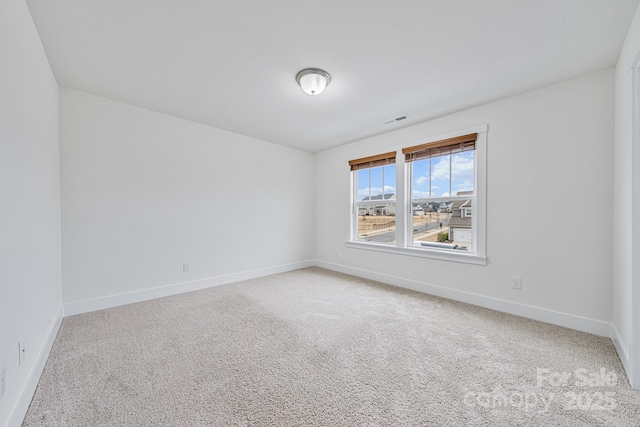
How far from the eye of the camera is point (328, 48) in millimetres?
1982

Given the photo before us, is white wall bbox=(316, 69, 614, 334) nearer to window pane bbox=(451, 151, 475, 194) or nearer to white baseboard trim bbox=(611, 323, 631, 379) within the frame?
white baseboard trim bbox=(611, 323, 631, 379)

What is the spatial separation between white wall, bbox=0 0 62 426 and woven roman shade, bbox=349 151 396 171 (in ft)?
12.2

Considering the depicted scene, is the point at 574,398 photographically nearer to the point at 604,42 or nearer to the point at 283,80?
the point at 604,42

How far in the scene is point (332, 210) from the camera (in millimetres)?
4816

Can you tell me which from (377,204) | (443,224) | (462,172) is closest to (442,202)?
(443,224)

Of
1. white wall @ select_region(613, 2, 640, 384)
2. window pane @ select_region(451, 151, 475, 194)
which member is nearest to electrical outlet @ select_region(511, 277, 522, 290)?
white wall @ select_region(613, 2, 640, 384)

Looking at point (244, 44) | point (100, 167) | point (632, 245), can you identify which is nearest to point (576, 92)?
point (632, 245)

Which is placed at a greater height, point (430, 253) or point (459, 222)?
point (459, 222)

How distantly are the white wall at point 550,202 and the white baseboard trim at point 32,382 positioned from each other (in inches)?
146

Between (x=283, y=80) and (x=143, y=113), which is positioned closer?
(x=283, y=80)

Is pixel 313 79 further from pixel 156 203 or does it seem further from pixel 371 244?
pixel 371 244

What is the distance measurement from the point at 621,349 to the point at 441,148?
2.47 metres

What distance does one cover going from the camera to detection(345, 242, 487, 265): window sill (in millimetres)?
2981

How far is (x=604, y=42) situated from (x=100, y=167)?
4.84m
